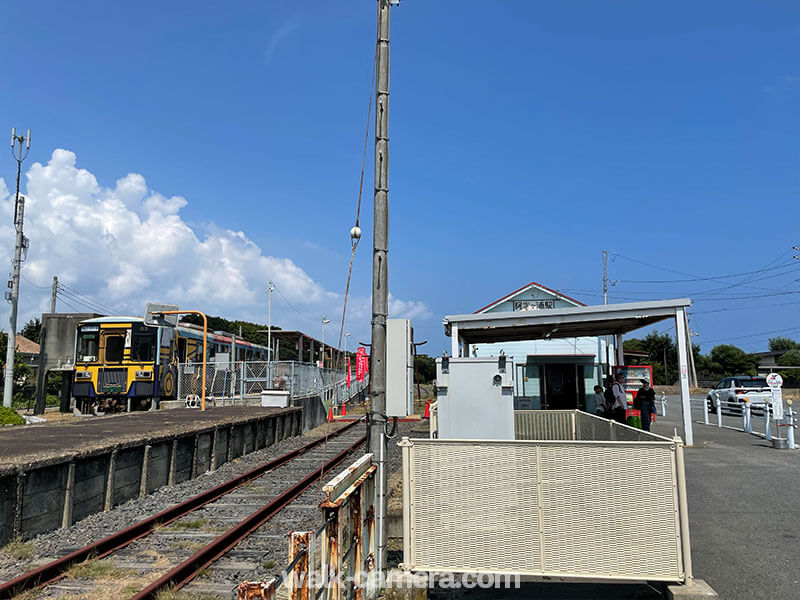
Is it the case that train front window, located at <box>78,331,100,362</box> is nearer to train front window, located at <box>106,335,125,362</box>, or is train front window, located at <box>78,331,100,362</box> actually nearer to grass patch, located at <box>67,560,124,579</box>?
train front window, located at <box>106,335,125,362</box>

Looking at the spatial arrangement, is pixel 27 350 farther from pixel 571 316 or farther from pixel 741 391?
pixel 741 391

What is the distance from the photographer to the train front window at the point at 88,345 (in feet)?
70.5

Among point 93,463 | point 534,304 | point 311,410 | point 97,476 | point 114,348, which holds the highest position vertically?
point 534,304

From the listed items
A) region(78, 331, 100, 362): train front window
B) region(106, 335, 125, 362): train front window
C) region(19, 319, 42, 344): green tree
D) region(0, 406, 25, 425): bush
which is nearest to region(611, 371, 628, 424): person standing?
region(0, 406, 25, 425): bush

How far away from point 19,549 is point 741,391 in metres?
26.5

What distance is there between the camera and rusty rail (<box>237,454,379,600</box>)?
109 inches

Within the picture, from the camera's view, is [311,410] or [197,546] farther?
[311,410]

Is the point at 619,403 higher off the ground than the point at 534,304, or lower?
lower

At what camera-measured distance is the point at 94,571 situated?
5.95 m

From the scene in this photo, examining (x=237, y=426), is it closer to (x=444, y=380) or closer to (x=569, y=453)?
(x=444, y=380)

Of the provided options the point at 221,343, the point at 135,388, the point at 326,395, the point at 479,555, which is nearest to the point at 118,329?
the point at 135,388

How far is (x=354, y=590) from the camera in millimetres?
4020

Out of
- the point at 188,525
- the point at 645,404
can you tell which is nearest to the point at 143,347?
the point at 188,525

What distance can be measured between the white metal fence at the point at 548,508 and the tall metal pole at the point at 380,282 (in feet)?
1.01
